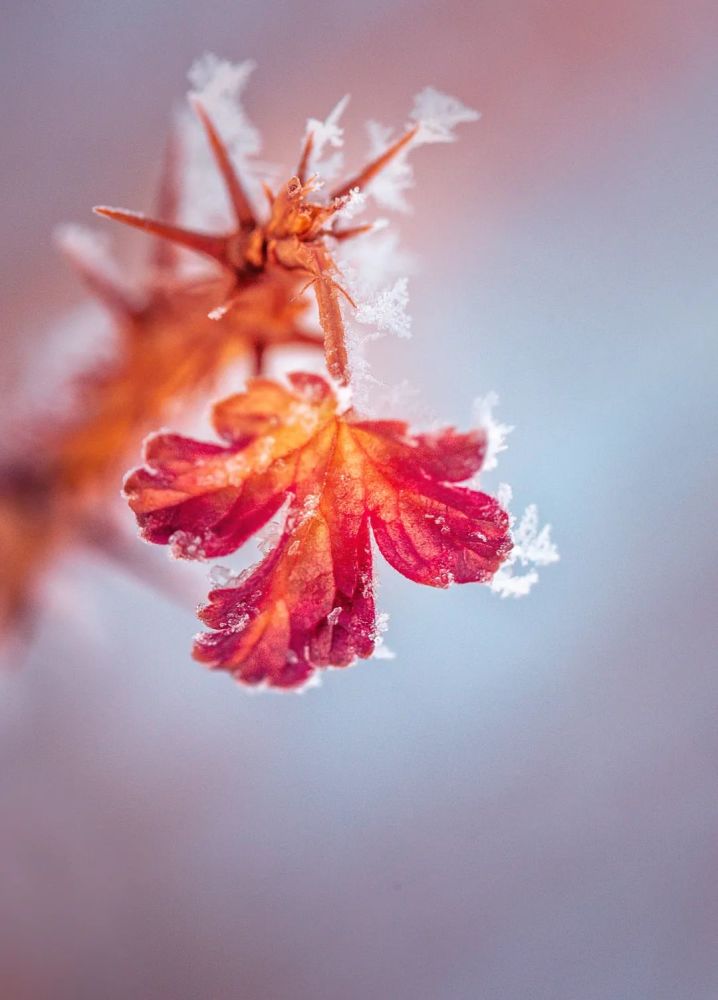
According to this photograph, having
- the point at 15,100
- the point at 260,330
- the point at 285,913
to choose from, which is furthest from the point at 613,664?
the point at 15,100

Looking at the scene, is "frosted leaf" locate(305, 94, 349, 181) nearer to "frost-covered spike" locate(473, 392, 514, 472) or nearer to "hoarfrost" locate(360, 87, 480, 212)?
"hoarfrost" locate(360, 87, 480, 212)

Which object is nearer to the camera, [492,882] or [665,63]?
[665,63]

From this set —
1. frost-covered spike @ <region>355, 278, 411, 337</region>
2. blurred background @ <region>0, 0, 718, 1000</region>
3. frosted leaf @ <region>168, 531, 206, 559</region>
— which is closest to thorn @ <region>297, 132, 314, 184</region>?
frost-covered spike @ <region>355, 278, 411, 337</region>

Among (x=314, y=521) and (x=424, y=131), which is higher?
(x=424, y=131)

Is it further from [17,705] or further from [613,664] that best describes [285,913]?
[613,664]

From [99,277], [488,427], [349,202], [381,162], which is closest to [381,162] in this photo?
[381,162]

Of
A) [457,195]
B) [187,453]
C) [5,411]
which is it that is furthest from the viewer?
[457,195]

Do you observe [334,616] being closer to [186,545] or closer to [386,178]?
[186,545]
